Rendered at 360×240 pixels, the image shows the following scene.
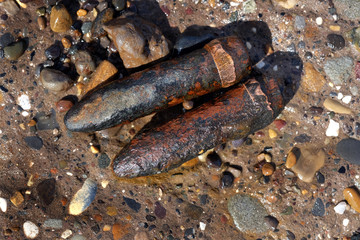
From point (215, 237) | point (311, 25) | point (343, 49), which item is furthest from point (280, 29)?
point (215, 237)

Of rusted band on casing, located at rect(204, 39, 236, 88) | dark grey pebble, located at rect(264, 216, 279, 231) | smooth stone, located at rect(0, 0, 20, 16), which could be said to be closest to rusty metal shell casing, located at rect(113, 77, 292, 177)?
rusted band on casing, located at rect(204, 39, 236, 88)

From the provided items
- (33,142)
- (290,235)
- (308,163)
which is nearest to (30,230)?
(33,142)

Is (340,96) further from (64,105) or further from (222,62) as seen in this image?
(64,105)

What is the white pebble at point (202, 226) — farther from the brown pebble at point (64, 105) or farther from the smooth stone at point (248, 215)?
the brown pebble at point (64, 105)

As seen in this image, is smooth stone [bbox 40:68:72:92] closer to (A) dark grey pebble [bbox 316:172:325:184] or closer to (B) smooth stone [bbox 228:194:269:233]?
(B) smooth stone [bbox 228:194:269:233]

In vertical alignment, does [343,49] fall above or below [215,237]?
above

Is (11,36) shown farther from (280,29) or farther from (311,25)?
(311,25)

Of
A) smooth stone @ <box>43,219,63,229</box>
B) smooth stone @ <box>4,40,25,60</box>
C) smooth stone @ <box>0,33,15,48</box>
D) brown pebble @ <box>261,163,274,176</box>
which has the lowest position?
brown pebble @ <box>261,163,274,176</box>
